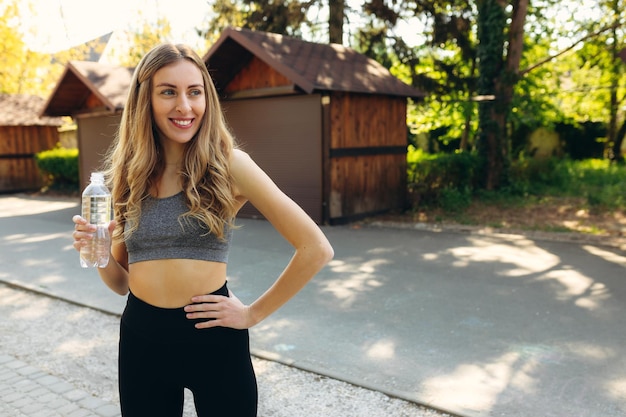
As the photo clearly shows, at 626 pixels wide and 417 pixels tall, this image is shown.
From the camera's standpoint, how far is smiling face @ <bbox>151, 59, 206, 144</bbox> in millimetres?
1926

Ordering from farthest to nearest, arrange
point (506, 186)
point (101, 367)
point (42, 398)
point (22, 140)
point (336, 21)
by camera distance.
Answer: point (22, 140), point (336, 21), point (506, 186), point (101, 367), point (42, 398)

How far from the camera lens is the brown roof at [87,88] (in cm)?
1527

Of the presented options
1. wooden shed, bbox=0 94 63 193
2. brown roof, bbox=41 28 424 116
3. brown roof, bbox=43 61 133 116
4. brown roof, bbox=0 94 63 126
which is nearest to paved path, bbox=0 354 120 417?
brown roof, bbox=41 28 424 116

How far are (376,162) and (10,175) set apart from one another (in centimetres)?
1626

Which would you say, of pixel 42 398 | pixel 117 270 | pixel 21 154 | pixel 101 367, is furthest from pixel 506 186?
pixel 21 154

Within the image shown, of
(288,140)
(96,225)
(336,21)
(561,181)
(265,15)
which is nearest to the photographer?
(96,225)

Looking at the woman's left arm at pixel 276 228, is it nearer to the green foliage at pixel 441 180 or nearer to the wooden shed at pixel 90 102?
the green foliage at pixel 441 180

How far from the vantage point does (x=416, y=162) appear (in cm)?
1347

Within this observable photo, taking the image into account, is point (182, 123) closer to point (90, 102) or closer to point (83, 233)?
point (83, 233)

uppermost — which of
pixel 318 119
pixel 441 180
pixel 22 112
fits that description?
pixel 22 112

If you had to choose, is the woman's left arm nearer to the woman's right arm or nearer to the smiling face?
the smiling face

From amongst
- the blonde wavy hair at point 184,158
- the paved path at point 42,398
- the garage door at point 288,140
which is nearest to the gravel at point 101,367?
the paved path at point 42,398

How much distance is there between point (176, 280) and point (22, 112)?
24.0 m

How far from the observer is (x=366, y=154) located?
1248 cm
